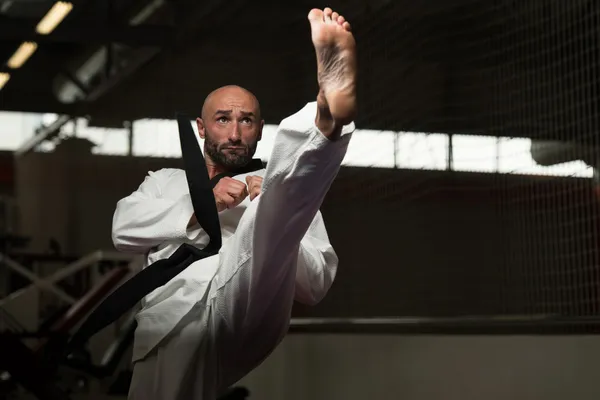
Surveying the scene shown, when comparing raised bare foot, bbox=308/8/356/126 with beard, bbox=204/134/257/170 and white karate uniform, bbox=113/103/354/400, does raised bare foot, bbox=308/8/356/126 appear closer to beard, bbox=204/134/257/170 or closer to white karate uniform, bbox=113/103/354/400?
white karate uniform, bbox=113/103/354/400

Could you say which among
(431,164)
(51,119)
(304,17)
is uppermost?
(304,17)

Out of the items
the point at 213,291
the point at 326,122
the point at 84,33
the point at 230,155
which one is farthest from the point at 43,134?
the point at 326,122

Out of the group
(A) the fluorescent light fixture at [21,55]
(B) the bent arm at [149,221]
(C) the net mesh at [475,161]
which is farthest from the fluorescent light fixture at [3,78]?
(B) the bent arm at [149,221]

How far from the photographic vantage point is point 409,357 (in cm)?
372

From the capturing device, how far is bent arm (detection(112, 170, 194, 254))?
6.46 feet

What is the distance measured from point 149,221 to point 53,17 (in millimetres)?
4712

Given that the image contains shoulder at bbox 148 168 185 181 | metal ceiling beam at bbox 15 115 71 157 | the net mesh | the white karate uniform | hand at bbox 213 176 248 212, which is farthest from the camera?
metal ceiling beam at bbox 15 115 71 157

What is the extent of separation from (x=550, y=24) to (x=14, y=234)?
3.37 metres

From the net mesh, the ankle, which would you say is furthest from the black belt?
the net mesh

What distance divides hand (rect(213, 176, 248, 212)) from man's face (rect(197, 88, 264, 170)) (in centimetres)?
11

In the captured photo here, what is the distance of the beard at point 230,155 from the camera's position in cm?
204

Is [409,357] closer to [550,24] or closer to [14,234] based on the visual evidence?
[550,24]

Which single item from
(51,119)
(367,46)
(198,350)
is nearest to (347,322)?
(367,46)

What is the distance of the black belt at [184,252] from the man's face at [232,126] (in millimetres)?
51
